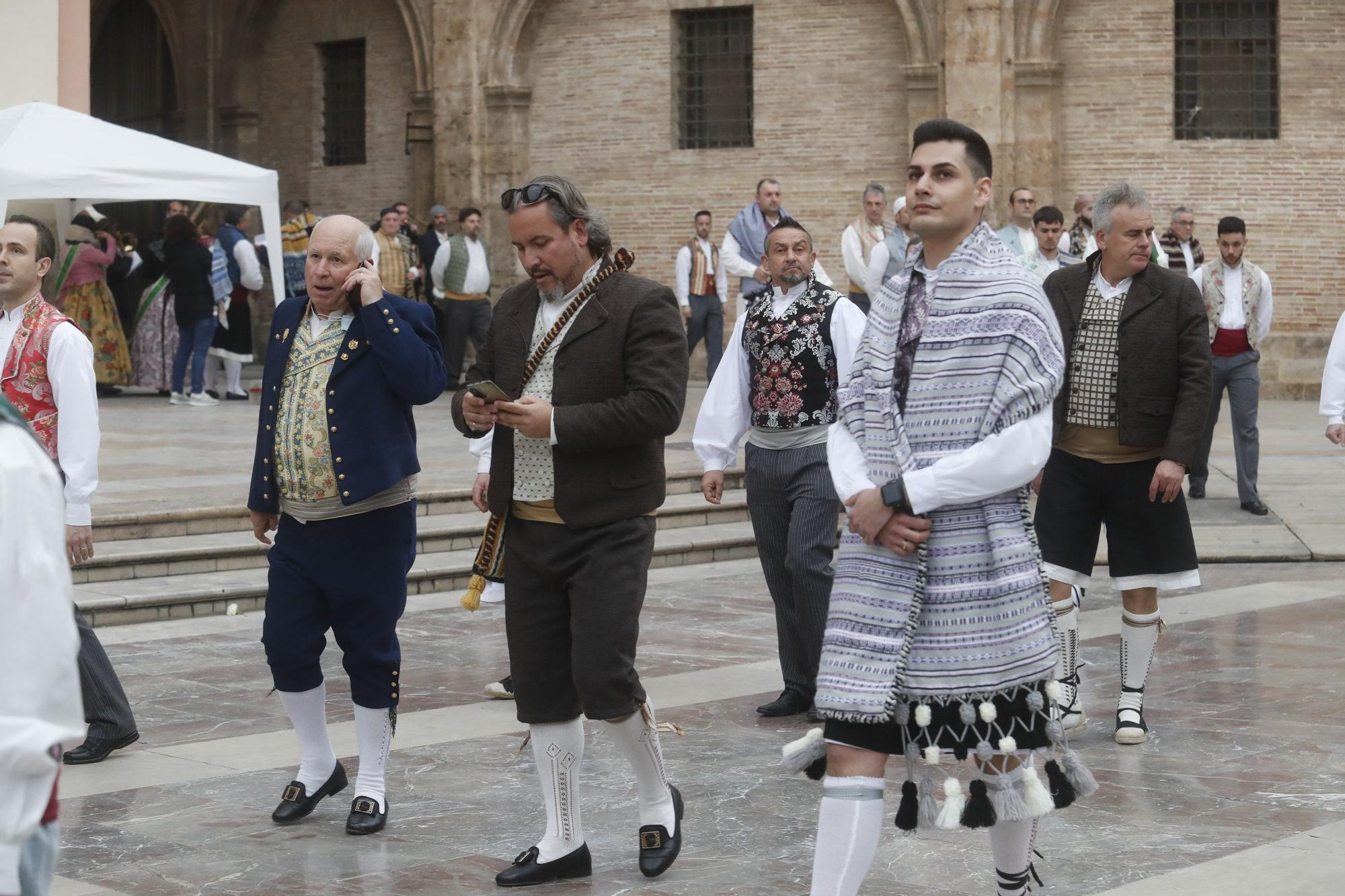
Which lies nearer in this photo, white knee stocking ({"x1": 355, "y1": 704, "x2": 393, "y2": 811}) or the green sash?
white knee stocking ({"x1": 355, "y1": 704, "x2": 393, "y2": 811})

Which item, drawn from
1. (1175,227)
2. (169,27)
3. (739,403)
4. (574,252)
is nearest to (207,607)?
(739,403)

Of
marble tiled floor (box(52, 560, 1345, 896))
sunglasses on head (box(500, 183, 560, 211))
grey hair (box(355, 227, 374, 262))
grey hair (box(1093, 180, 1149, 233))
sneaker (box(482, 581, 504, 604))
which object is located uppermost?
grey hair (box(1093, 180, 1149, 233))

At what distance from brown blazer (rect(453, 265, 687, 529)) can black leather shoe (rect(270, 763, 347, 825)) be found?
1206mm

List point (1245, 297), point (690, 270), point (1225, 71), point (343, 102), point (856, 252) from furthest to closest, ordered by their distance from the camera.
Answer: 1. point (343, 102)
2. point (1225, 71)
3. point (690, 270)
4. point (856, 252)
5. point (1245, 297)

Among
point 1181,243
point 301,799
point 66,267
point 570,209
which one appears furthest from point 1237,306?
point 66,267

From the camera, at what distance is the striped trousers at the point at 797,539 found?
7289mm

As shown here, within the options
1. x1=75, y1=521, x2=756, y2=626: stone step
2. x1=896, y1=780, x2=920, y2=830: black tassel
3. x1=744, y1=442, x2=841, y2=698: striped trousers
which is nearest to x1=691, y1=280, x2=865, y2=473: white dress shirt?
x1=744, y1=442, x2=841, y2=698: striped trousers

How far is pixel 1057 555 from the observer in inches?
274

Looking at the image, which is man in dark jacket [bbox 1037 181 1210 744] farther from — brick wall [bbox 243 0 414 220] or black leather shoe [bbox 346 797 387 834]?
brick wall [bbox 243 0 414 220]

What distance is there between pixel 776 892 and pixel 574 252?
1.84m

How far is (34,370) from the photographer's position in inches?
240

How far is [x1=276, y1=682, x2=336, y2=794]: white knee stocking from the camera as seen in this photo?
5.77m

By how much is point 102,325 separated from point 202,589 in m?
10.2

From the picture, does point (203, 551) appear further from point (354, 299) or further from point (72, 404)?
point (354, 299)
